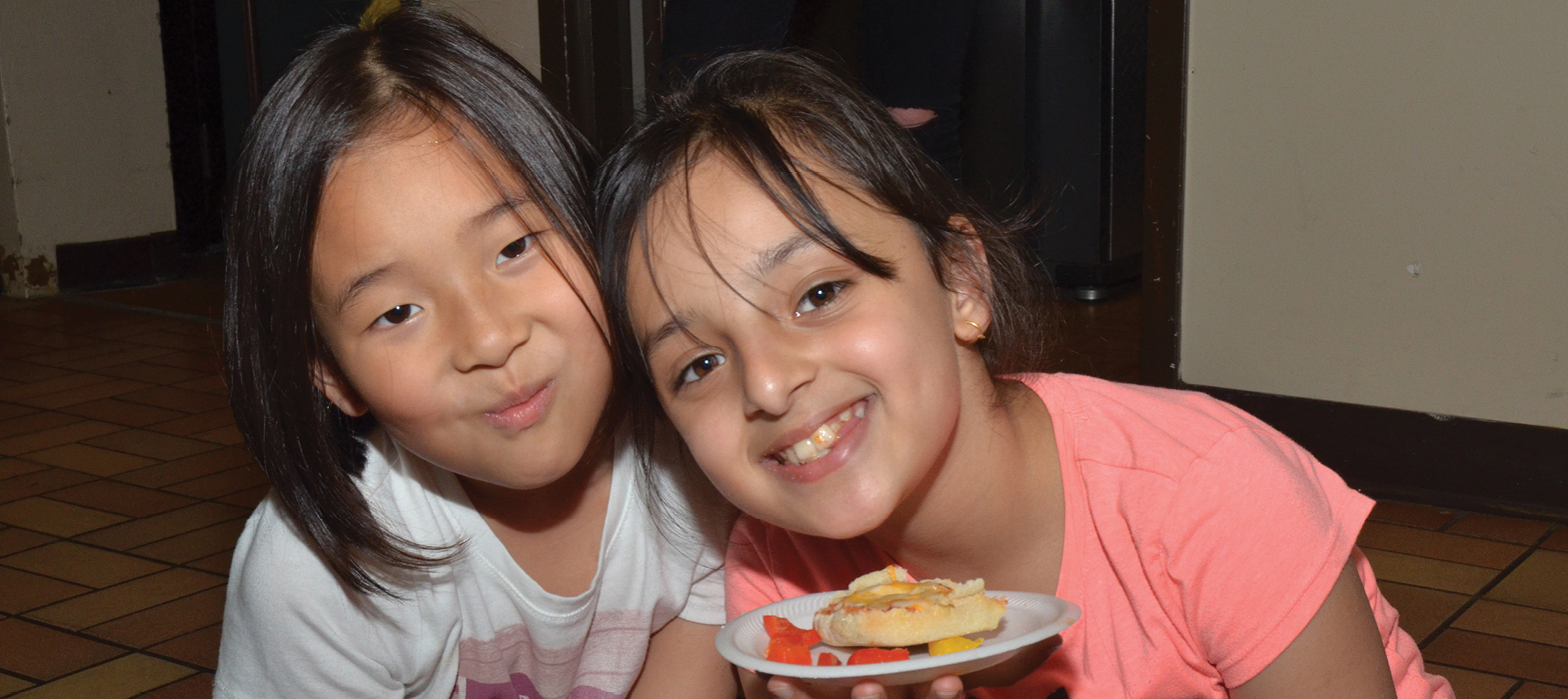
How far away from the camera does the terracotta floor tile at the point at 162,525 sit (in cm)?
244

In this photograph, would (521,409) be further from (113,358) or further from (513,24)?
(113,358)

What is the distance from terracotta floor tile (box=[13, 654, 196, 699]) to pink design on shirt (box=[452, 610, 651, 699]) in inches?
24.3

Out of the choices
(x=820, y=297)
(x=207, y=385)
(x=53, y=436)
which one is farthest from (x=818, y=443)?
(x=207, y=385)

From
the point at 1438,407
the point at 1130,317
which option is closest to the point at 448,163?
the point at 1438,407

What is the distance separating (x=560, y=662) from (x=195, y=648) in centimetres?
78

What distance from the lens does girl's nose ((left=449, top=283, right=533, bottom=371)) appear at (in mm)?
1189

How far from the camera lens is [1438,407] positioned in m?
2.31

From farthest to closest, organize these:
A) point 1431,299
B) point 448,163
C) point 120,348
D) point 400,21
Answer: point 120,348, point 1431,299, point 400,21, point 448,163

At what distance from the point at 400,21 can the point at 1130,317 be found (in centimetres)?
305

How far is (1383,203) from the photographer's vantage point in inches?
90.1

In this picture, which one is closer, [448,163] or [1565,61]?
[448,163]

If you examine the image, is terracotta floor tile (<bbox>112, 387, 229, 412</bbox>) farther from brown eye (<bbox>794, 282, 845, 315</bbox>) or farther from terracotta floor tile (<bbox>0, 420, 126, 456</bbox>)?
brown eye (<bbox>794, 282, 845, 315</bbox>)

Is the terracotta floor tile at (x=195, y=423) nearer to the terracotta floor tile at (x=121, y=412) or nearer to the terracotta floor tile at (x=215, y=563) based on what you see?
the terracotta floor tile at (x=121, y=412)

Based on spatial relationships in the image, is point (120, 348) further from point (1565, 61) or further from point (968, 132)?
point (1565, 61)
